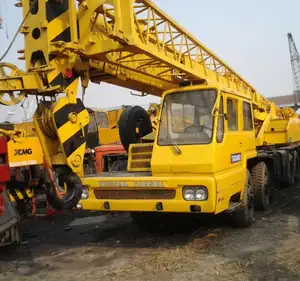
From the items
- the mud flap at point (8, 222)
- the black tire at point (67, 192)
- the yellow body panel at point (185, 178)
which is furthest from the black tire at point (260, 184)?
the mud flap at point (8, 222)

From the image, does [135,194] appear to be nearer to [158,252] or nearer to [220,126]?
[158,252]

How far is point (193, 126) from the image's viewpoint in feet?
18.7

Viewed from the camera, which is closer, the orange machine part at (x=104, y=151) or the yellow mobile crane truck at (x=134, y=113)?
the yellow mobile crane truck at (x=134, y=113)

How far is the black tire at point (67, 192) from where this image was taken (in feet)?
16.4

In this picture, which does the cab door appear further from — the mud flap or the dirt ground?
the mud flap

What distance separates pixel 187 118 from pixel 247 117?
154cm

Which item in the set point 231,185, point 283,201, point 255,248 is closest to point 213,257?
point 255,248

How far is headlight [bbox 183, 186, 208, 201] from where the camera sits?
16.6ft

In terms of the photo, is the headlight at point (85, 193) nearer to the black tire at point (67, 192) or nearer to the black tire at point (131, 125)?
the black tire at point (67, 192)

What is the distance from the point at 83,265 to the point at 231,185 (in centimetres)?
223

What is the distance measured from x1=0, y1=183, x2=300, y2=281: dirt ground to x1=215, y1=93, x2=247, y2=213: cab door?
0.69 m

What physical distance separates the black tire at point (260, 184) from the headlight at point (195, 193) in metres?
2.85

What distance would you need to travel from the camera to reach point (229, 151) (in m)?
5.72

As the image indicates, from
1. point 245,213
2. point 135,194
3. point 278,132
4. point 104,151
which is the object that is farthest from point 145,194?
point 278,132
